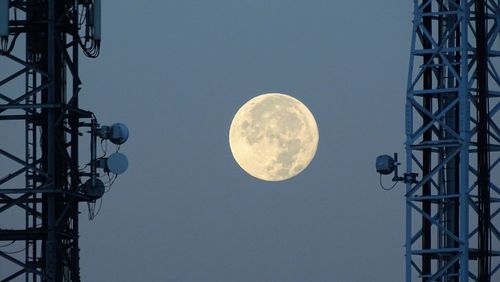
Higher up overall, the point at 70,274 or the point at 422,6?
the point at 422,6

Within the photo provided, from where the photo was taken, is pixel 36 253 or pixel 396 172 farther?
pixel 396 172

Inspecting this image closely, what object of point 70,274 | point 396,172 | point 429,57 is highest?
point 429,57

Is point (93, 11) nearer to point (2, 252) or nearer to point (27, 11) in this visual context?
point (27, 11)

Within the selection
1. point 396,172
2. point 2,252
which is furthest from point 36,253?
point 396,172

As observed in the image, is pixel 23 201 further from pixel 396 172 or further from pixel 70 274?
pixel 396 172

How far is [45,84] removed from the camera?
66.8 meters

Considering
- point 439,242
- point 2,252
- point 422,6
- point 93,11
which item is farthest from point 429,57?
point 2,252

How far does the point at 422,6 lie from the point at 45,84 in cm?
1479

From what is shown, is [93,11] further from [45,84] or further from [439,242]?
[439,242]

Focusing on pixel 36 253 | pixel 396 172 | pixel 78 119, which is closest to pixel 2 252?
pixel 36 253

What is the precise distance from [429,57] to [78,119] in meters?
13.8

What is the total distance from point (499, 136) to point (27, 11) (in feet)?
61.6

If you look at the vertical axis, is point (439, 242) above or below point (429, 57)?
below

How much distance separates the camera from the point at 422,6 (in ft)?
229
